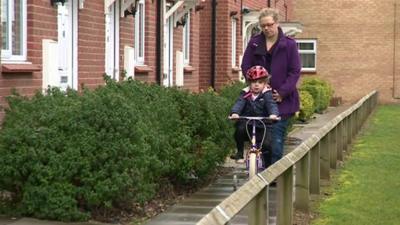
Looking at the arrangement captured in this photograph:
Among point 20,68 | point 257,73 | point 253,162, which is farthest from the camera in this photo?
point 20,68

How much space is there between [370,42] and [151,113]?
2946cm

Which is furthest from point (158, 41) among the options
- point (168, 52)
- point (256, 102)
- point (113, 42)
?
point (256, 102)

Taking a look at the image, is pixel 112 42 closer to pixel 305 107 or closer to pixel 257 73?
pixel 257 73

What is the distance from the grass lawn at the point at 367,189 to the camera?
8.59 metres

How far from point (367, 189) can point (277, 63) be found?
272cm

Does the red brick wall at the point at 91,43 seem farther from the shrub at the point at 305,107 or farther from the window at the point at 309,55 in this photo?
the window at the point at 309,55

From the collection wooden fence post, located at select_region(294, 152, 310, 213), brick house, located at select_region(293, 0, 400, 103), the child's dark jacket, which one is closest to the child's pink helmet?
the child's dark jacket

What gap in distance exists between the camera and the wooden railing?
4488mm

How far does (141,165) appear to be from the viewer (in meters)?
7.61


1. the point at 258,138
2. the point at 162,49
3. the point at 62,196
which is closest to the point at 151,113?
the point at 258,138

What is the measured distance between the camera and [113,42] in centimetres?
1357

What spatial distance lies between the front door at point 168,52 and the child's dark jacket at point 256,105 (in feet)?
27.8

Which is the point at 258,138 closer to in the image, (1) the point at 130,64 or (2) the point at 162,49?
(1) the point at 130,64

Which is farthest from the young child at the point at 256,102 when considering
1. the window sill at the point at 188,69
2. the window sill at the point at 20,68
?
the window sill at the point at 188,69
